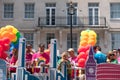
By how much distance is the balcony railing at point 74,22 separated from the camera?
115ft

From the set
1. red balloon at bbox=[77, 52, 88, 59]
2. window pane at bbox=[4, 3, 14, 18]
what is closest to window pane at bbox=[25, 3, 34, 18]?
window pane at bbox=[4, 3, 14, 18]

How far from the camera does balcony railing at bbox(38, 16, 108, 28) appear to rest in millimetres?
34938

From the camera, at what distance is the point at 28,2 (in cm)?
3603

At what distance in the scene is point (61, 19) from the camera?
35.4 metres

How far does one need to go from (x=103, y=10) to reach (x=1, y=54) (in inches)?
952

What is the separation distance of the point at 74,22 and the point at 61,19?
4.20 ft

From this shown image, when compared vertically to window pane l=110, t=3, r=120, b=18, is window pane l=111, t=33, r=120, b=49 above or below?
below

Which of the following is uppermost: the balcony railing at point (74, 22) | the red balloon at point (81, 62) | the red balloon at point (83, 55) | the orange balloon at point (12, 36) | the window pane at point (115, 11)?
the window pane at point (115, 11)

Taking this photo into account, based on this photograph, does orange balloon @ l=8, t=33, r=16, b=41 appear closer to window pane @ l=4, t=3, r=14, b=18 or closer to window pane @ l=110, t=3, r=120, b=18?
window pane @ l=4, t=3, r=14, b=18

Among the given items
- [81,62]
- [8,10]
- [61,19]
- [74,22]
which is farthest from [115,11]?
[81,62]

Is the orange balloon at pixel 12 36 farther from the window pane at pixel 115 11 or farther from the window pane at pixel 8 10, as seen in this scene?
the window pane at pixel 115 11

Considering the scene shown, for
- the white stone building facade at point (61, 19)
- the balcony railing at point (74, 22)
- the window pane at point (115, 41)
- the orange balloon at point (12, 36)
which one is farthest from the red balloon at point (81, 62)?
the window pane at point (115, 41)

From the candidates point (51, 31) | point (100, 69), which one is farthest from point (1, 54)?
point (51, 31)

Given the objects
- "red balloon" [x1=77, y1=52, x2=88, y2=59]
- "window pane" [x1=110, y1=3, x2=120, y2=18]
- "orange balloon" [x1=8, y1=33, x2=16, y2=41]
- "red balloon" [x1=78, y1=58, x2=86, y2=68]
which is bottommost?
"red balloon" [x1=78, y1=58, x2=86, y2=68]
